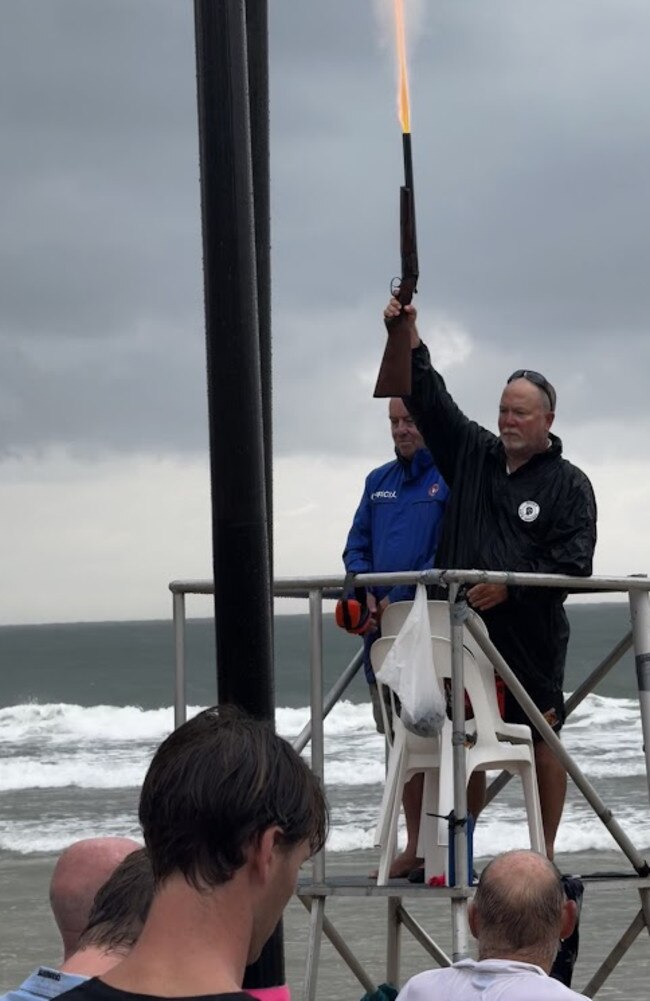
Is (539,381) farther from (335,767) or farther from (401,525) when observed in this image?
(335,767)

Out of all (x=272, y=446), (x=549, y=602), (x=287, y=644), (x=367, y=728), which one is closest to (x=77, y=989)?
(x=272, y=446)

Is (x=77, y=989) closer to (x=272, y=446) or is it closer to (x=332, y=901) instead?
(x=272, y=446)

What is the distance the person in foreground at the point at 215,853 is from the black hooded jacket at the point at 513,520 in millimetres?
3777

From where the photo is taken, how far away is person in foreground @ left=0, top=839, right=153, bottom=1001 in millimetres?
2572

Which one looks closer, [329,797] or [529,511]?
[529,511]

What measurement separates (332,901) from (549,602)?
7.59m

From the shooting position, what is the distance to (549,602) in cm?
599

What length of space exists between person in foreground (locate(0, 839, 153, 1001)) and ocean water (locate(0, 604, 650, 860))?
11914 millimetres

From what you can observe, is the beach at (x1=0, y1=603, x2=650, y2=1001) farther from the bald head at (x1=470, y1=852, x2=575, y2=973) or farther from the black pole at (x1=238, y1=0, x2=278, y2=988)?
the black pole at (x1=238, y1=0, x2=278, y2=988)

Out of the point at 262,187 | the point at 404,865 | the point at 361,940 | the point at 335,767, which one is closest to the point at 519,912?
the point at 262,187

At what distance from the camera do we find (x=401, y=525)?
21.2ft

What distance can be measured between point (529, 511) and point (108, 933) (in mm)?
3492

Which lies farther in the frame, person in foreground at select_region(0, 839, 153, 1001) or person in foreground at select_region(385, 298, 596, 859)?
person in foreground at select_region(385, 298, 596, 859)

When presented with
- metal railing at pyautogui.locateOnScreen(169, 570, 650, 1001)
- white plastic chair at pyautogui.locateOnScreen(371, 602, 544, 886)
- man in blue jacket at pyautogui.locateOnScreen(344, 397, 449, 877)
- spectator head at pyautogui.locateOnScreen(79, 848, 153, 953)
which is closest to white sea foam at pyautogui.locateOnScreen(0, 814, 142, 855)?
man in blue jacket at pyautogui.locateOnScreen(344, 397, 449, 877)
